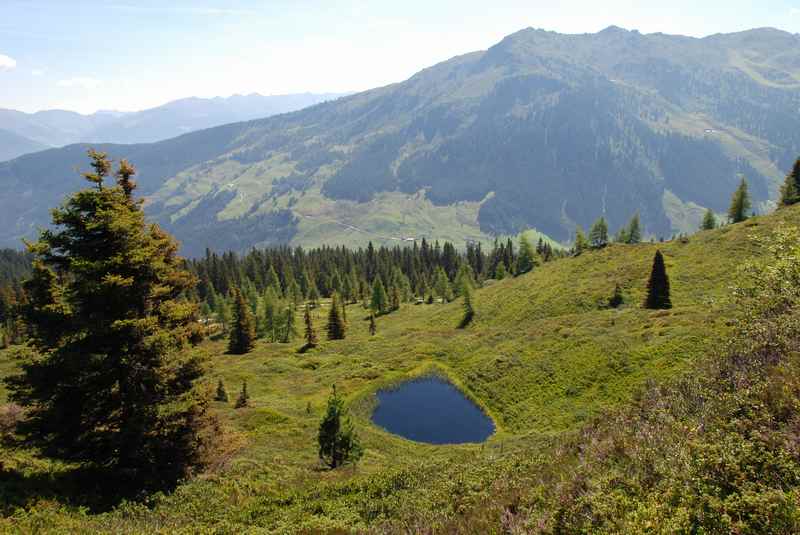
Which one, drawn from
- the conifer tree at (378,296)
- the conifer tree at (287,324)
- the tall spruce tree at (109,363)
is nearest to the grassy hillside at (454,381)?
the tall spruce tree at (109,363)

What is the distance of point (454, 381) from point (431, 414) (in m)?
9.09

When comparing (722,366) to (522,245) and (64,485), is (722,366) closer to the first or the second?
(64,485)

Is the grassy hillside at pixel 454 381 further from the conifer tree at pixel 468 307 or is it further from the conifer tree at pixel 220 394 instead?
the conifer tree at pixel 220 394

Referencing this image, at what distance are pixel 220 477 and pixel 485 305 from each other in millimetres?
79828

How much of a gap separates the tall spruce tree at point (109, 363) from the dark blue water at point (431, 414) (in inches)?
1207

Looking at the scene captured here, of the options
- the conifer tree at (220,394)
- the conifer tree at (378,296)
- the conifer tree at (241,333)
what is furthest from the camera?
the conifer tree at (378,296)

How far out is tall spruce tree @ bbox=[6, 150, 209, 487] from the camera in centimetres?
1967

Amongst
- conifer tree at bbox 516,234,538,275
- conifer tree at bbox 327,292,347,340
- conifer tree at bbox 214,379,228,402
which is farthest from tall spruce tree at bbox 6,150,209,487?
conifer tree at bbox 516,234,538,275

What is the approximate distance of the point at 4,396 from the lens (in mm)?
50375

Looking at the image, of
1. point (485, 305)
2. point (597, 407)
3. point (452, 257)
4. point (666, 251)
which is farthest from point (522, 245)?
point (597, 407)

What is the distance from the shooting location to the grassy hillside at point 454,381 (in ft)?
50.0

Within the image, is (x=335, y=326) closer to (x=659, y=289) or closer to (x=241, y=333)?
(x=241, y=333)

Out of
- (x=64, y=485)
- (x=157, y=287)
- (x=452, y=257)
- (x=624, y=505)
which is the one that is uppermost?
(x=157, y=287)

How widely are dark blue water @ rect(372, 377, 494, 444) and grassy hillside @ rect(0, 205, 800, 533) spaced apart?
7.20 feet
